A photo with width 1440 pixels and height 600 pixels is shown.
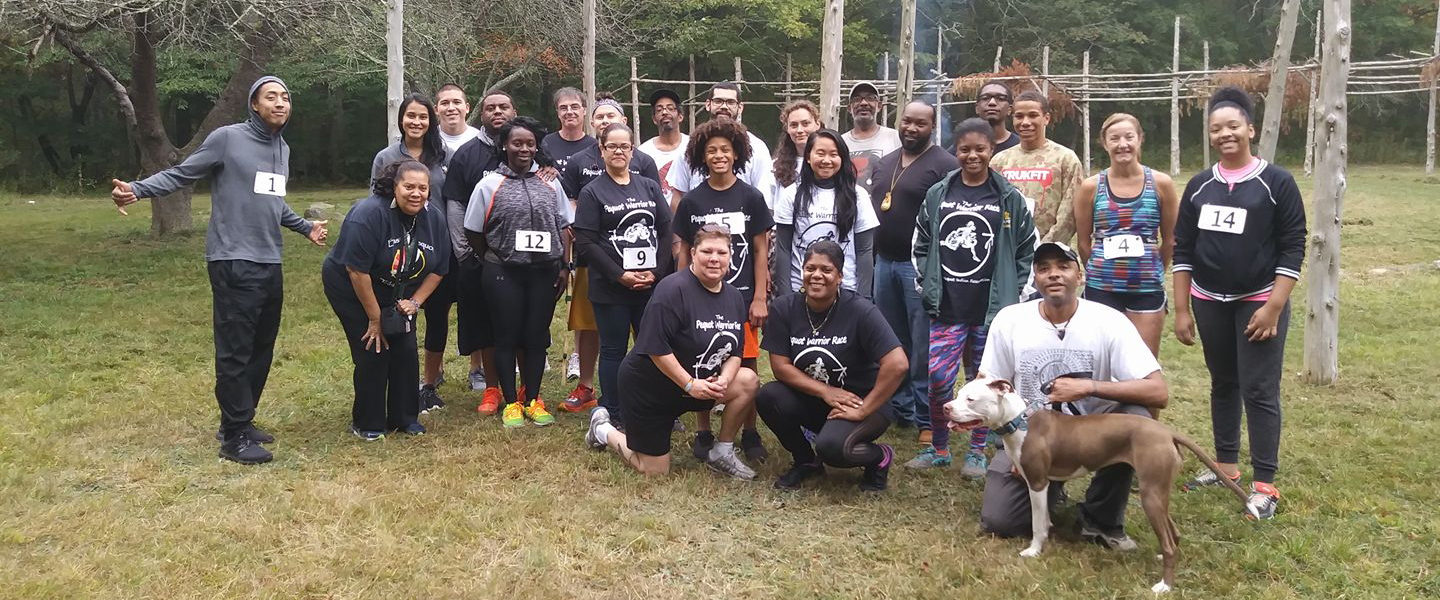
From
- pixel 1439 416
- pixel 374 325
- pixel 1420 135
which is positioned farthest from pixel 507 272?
pixel 1420 135

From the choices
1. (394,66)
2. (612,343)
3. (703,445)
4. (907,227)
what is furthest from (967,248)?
(394,66)

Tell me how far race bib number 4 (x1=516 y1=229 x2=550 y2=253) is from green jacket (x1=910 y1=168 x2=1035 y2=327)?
190 cm

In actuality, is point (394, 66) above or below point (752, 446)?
above

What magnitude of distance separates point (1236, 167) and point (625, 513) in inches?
111

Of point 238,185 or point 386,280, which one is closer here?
point 238,185

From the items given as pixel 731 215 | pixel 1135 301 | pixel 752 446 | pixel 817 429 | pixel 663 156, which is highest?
pixel 663 156

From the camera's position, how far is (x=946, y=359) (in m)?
4.52

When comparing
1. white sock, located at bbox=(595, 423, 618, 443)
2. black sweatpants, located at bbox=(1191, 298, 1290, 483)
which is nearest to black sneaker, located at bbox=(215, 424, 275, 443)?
white sock, located at bbox=(595, 423, 618, 443)

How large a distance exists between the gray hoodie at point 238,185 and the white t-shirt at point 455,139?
1.18 metres

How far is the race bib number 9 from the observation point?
15.8 feet

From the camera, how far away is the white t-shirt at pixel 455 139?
5.77 m

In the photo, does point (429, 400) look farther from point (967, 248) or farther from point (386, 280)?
point (967, 248)

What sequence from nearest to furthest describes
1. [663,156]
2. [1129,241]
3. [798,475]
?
[1129,241] < [798,475] < [663,156]

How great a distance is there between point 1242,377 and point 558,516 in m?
2.81
